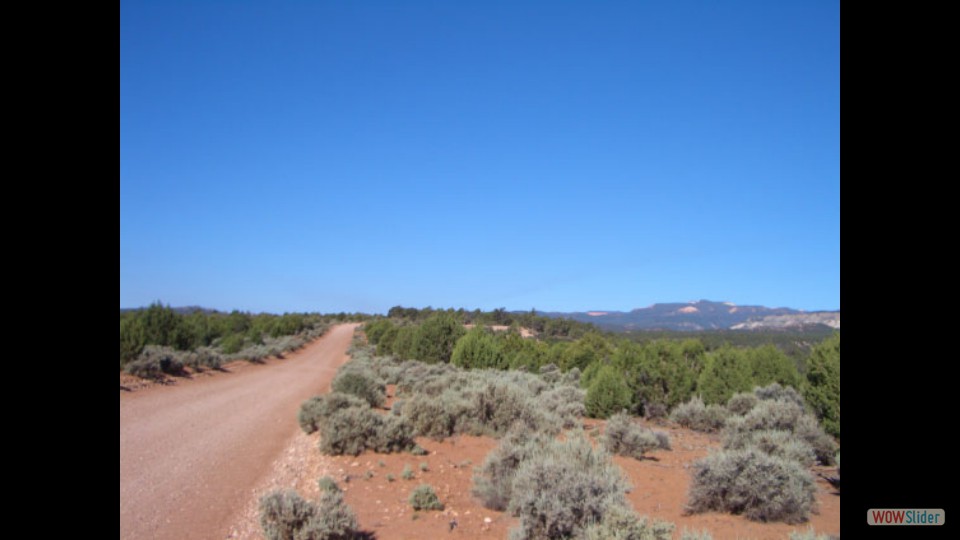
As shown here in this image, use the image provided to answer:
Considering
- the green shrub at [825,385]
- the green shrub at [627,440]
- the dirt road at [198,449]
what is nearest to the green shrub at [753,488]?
A: the green shrub at [627,440]

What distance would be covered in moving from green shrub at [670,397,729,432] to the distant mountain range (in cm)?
3525

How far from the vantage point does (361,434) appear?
975cm

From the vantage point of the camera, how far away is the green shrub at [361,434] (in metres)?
9.55

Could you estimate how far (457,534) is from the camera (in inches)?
232

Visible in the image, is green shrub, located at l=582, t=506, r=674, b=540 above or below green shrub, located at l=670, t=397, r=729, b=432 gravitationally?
above

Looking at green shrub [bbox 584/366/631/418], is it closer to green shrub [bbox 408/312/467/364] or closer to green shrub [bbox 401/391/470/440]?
green shrub [bbox 401/391/470/440]

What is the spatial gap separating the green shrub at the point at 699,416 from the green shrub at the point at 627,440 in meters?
4.16

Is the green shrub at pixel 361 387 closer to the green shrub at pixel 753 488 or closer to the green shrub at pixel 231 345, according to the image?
the green shrub at pixel 753 488

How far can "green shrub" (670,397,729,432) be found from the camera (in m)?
13.3

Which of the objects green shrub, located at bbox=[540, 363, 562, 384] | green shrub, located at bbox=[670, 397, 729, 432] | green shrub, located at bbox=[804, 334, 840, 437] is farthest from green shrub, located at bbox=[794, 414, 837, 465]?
green shrub, located at bbox=[540, 363, 562, 384]
